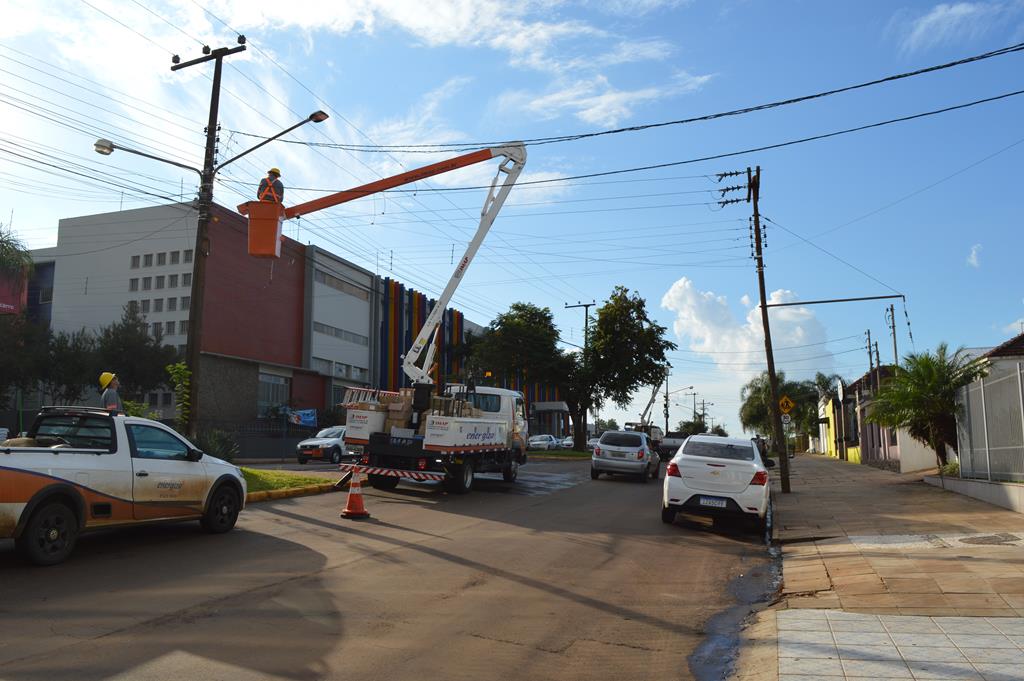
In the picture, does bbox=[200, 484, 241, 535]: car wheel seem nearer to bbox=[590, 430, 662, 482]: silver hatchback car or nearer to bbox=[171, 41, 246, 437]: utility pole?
bbox=[171, 41, 246, 437]: utility pole

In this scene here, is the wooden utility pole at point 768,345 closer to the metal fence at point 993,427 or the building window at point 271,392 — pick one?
the metal fence at point 993,427

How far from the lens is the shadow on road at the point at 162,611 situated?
17.9 ft

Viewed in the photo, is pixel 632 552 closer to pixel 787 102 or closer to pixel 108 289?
pixel 787 102

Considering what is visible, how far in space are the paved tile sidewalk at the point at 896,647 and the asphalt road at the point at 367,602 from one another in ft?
2.94

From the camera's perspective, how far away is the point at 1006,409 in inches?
597

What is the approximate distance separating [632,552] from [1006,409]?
9013 mm

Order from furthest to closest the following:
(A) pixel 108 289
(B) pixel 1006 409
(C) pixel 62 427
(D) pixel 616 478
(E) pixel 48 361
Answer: (A) pixel 108 289
(E) pixel 48 361
(D) pixel 616 478
(B) pixel 1006 409
(C) pixel 62 427

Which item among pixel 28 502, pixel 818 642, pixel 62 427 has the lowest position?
pixel 818 642

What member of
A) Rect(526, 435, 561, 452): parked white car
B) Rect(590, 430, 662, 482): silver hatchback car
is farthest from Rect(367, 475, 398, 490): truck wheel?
Rect(526, 435, 561, 452): parked white car

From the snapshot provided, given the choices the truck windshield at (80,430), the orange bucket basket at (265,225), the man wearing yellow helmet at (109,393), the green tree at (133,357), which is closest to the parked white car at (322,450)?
the green tree at (133,357)

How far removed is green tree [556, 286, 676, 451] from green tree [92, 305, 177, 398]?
75.7ft

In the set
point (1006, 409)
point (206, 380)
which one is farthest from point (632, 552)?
point (206, 380)

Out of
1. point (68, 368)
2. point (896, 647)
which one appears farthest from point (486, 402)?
point (68, 368)

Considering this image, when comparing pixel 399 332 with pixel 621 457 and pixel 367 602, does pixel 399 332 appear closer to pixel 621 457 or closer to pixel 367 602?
pixel 621 457
